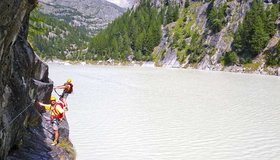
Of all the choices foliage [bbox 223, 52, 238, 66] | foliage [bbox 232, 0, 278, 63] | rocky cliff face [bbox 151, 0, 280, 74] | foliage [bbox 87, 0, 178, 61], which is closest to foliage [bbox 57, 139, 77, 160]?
rocky cliff face [bbox 151, 0, 280, 74]

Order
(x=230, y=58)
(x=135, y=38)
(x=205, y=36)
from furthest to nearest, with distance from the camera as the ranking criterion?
(x=135, y=38) < (x=205, y=36) < (x=230, y=58)

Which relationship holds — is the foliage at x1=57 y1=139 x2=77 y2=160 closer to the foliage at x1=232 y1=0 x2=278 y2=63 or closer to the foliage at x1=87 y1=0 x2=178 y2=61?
the foliage at x1=232 y1=0 x2=278 y2=63

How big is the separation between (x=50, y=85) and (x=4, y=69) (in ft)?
37.1

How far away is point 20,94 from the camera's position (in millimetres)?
13094

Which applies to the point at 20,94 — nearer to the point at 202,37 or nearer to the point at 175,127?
the point at 175,127

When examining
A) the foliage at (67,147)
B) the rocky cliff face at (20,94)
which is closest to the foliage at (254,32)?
the rocky cliff face at (20,94)

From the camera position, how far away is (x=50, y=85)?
A: 20703 mm

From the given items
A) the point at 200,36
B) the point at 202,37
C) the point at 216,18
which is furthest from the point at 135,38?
the point at 216,18

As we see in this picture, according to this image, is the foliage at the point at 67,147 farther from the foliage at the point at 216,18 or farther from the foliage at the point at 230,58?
the foliage at the point at 216,18

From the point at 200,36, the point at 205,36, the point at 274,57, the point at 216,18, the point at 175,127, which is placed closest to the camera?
the point at 175,127

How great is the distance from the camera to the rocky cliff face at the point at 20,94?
8.95 meters


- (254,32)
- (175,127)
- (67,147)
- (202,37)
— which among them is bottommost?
(175,127)

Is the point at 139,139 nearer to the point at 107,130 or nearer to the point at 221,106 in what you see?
the point at 107,130

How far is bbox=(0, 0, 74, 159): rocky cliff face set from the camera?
8.95 meters
